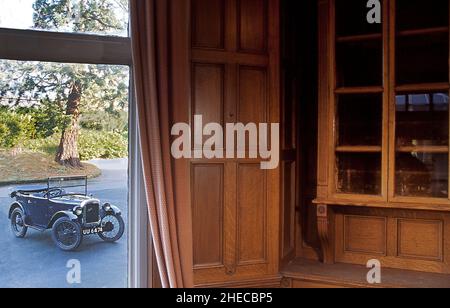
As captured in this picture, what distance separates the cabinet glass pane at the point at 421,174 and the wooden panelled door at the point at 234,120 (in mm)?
593

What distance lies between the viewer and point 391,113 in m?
2.07

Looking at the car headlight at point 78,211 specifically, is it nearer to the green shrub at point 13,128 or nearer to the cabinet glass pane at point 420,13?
the green shrub at point 13,128

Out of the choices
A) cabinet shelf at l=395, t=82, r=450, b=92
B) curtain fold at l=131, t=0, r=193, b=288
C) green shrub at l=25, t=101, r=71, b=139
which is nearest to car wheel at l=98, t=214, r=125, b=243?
curtain fold at l=131, t=0, r=193, b=288

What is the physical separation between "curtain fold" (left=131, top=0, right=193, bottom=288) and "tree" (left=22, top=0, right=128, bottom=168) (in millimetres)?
157

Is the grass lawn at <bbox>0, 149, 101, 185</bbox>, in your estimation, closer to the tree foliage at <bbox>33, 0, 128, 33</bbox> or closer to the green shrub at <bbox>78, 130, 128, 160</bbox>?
the green shrub at <bbox>78, 130, 128, 160</bbox>

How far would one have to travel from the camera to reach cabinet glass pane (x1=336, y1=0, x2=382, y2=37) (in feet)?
7.22

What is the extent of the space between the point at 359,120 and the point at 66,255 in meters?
1.52

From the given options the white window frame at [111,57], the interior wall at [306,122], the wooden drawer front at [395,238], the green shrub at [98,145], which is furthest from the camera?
the interior wall at [306,122]

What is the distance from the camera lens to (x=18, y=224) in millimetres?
1891

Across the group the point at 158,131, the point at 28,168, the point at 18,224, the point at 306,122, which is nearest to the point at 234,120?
the point at 158,131

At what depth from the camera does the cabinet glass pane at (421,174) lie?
2088 millimetres

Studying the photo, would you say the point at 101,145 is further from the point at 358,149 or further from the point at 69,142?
the point at 358,149

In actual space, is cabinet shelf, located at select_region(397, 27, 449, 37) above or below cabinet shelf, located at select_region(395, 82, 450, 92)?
above

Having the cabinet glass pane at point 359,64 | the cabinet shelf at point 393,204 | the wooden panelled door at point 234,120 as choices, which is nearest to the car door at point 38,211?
the wooden panelled door at point 234,120
